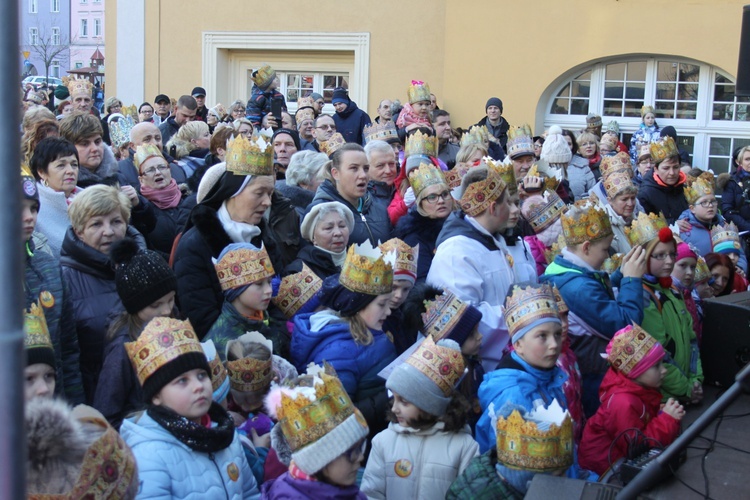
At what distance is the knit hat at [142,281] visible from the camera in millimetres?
3736

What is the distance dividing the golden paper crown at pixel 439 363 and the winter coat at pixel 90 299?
132 cm

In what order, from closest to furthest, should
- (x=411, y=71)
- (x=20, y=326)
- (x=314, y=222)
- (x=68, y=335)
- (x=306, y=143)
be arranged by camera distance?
(x=20, y=326)
(x=68, y=335)
(x=314, y=222)
(x=306, y=143)
(x=411, y=71)

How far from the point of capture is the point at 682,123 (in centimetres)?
1542

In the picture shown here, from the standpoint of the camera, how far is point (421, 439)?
12.1ft

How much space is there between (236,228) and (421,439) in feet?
5.10

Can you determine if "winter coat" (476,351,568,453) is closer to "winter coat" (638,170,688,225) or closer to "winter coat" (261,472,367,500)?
"winter coat" (261,472,367,500)

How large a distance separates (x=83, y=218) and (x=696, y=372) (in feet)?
12.4

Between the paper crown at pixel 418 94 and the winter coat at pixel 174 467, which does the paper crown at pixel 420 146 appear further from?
the winter coat at pixel 174 467

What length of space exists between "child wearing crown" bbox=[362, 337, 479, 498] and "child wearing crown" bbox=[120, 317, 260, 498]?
0.54 metres

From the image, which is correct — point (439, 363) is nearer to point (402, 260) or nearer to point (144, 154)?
point (402, 260)

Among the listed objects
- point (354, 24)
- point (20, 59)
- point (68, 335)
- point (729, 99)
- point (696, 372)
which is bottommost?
point (696, 372)

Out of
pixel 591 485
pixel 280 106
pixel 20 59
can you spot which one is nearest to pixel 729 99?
pixel 280 106

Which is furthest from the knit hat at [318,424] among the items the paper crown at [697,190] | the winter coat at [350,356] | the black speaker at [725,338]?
the paper crown at [697,190]

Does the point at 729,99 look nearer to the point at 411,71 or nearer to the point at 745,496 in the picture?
the point at 411,71
